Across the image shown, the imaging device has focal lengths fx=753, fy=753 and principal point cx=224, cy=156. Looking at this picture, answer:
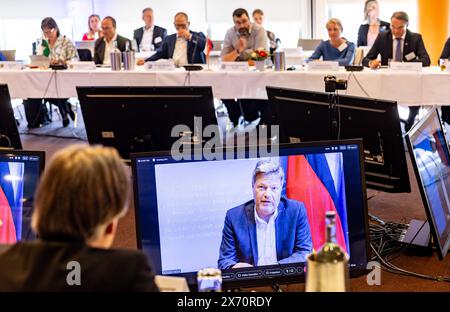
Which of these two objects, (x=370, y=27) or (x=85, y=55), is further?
(x=370, y=27)

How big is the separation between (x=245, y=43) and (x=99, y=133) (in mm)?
4399

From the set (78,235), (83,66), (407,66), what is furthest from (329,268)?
(83,66)

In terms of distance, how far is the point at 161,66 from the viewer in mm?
7383

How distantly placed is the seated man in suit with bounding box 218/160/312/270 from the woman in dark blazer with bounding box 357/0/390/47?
7.89 meters

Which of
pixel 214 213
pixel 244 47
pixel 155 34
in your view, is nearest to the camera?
pixel 214 213

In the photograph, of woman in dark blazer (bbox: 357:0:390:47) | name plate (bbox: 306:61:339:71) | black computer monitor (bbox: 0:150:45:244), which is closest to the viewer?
black computer monitor (bbox: 0:150:45:244)

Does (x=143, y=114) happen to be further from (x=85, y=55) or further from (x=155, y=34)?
(x=155, y=34)

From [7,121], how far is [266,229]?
2.44 meters

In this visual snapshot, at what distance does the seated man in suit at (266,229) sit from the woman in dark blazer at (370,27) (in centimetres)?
789

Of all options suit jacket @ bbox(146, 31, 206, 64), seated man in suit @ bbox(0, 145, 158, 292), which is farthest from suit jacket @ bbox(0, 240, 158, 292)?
suit jacket @ bbox(146, 31, 206, 64)

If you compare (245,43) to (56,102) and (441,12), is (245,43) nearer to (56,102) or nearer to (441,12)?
(56,102)

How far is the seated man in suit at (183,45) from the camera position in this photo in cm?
866

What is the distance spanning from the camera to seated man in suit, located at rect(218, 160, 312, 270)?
7.46ft

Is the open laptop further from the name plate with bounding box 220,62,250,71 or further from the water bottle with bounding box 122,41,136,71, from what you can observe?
the name plate with bounding box 220,62,250,71
